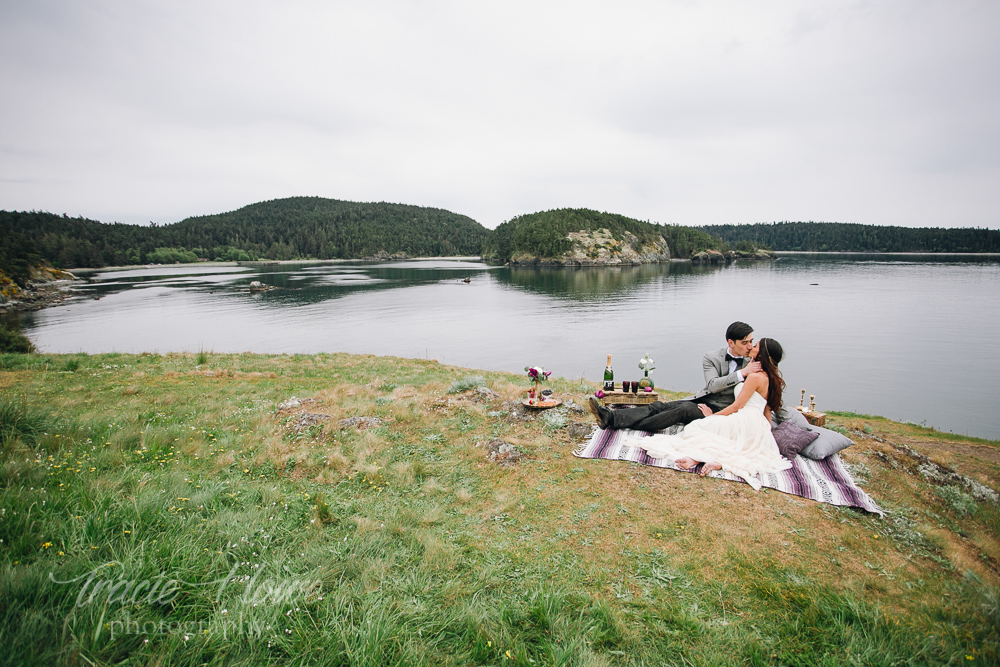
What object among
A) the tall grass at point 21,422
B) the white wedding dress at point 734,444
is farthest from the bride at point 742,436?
the tall grass at point 21,422

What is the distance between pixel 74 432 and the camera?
23.3 ft

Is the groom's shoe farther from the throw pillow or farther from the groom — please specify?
the throw pillow

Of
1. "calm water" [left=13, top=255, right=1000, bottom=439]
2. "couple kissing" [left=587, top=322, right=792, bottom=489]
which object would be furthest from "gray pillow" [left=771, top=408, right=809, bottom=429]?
"calm water" [left=13, top=255, right=1000, bottom=439]

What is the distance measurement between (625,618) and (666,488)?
3.03m

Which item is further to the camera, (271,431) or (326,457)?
(271,431)

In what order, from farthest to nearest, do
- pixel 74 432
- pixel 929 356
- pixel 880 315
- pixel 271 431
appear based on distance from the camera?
pixel 880 315
pixel 929 356
pixel 271 431
pixel 74 432

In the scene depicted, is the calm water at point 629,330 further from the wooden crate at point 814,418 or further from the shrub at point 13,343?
the wooden crate at point 814,418

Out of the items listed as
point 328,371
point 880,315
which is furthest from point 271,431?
point 880,315

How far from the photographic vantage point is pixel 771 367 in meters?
7.63

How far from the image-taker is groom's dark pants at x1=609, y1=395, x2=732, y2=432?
333 inches

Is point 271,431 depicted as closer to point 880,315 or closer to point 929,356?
point 929,356

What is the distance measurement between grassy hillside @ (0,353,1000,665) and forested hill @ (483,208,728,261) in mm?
144818

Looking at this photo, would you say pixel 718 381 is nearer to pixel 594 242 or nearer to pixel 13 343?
pixel 13 343

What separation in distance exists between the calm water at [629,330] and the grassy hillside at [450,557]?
19.0 metres
